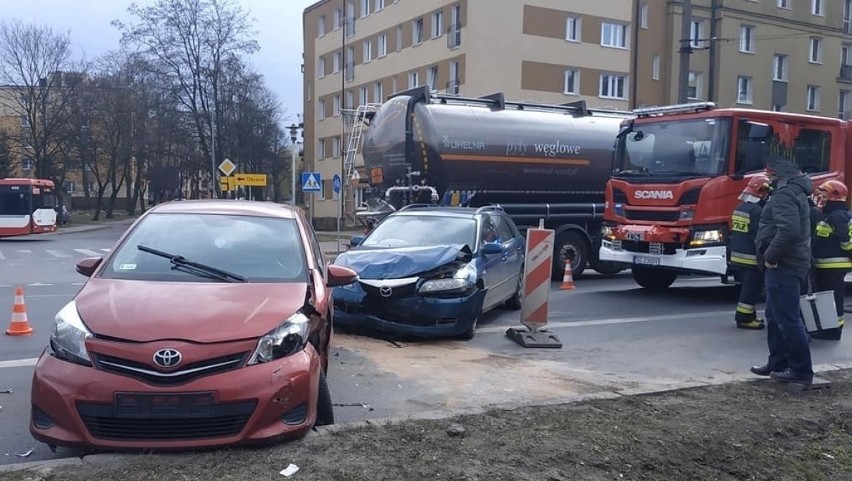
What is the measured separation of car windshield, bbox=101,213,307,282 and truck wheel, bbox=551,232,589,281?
10.3 meters

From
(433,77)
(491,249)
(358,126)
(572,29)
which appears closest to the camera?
(491,249)

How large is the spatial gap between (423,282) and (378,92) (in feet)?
136

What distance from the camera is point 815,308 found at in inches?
337

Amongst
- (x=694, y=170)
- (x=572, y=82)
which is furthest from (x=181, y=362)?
(x=572, y=82)

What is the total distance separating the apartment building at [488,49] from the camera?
130 ft

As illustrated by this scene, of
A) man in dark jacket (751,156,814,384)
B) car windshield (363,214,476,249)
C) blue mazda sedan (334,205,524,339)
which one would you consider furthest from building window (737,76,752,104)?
man in dark jacket (751,156,814,384)

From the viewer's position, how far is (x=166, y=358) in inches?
179

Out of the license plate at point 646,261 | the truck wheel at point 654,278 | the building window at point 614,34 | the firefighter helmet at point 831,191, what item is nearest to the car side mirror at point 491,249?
the license plate at point 646,261

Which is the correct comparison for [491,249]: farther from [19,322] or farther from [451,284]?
[19,322]

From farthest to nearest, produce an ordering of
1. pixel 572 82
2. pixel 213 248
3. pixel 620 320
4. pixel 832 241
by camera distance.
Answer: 1. pixel 572 82
2. pixel 620 320
3. pixel 832 241
4. pixel 213 248

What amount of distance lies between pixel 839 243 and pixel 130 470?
8.45 m

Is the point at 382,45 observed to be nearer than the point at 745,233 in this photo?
No

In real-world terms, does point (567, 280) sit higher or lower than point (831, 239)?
lower

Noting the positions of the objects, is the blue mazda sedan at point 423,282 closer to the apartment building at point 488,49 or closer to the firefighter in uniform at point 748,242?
the firefighter in uniform at point 748,242
